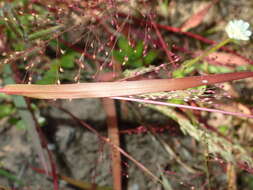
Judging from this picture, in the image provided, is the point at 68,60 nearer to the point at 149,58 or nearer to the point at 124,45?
the point at 124,45

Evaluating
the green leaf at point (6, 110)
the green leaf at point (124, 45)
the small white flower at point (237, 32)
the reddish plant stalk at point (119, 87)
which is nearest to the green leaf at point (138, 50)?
the green leaf at point (124, 45)

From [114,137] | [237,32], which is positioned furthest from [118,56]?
[237,32]

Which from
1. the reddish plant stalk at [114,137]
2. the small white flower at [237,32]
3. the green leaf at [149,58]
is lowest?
the reddish plant stalk at [114,137]

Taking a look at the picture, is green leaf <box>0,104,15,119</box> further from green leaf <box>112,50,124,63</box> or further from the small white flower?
the small white flower

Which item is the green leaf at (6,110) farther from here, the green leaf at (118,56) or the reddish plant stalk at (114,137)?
the green leaf at (118,56)

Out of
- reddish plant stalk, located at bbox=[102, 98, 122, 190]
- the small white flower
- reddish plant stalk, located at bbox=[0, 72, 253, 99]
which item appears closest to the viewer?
reddish plant stalk, located at bbox=[0, 72, 253, 99]

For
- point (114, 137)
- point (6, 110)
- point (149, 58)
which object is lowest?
point (114, 137)

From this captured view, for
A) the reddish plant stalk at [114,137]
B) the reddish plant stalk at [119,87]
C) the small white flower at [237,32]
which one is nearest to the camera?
the reddish plant stalk at [119,87]

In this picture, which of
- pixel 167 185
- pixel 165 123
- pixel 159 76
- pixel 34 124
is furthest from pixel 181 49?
pixel 34 124

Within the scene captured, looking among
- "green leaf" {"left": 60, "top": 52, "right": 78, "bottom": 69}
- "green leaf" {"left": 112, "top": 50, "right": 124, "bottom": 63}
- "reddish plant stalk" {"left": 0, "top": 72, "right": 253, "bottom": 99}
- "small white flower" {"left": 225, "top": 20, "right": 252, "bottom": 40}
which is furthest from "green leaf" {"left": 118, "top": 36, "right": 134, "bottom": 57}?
"reddish plant stalk" {"left": 0, "top": 72, "right": 253, "bottom": 99}

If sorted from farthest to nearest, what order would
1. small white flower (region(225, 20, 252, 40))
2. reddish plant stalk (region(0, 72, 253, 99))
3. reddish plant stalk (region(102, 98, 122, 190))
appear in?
reddish plant stalk (region(102, 98, 122, 190)), small white flower (region(225, 20, 252, 40)), reddish plant stalk (region(0, 72, 253, 99))

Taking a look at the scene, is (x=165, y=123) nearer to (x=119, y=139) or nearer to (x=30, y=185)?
(x=119, y=139)

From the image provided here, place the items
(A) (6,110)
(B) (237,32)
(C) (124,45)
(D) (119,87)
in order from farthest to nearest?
(A) (6,110)
(C) (124,45)
(B) (237,32)
(D) (119,87)
